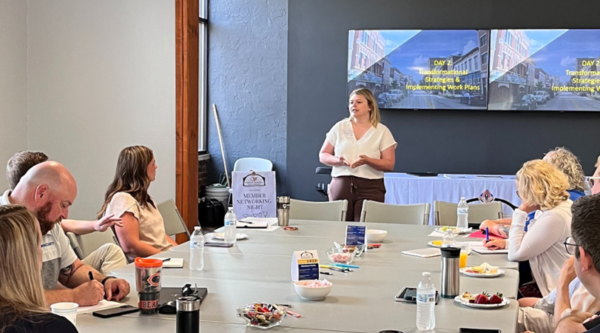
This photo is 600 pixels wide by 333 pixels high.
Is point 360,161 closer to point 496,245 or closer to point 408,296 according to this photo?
point 496,245

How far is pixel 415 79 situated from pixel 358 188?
3192 mm

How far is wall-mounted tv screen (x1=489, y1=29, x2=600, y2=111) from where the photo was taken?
799 cm

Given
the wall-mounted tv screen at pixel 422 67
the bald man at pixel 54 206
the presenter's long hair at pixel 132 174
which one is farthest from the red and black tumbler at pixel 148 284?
the wall-mounted tv screen at pixel 422 67

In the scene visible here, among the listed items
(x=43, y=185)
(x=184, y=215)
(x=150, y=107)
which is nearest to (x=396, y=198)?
(x=184, y=215)

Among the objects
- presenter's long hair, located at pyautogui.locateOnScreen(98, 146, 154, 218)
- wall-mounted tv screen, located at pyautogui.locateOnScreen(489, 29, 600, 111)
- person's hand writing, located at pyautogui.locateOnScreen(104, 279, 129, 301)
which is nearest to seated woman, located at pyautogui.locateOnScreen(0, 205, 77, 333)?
person's hand writing, located at pyautogui.locateOnScreen(104, 279, 129, 301)

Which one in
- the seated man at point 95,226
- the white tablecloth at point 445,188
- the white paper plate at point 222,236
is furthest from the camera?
the white tablecloth at point 445,188

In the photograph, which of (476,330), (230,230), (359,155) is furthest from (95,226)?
(359,155)

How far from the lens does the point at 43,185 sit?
2633 mm

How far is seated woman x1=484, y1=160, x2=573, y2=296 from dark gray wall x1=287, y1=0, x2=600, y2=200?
15.7 ft

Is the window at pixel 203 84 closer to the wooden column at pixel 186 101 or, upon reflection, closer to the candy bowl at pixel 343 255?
the wooden column at pixel 186 101

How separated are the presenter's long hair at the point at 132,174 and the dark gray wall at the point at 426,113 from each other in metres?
4.82

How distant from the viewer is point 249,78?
977cm

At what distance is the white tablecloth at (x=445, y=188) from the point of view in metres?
7.30

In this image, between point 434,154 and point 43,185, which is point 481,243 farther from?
point 434,154
